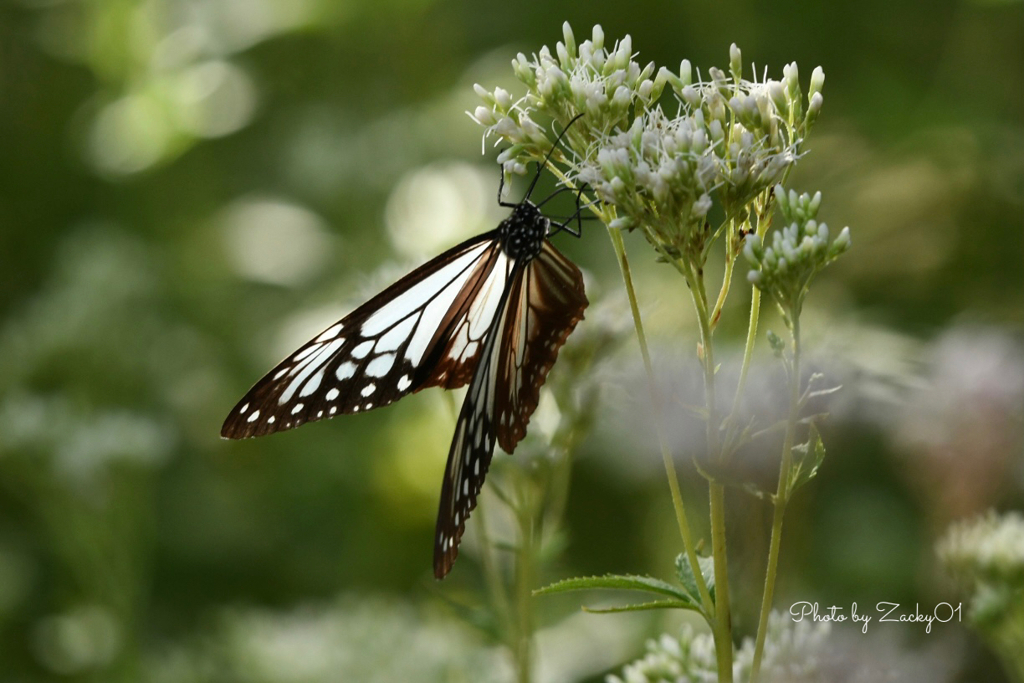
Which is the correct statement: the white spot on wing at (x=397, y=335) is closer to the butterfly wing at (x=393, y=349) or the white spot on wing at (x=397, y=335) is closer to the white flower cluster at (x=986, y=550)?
the butterfly wing at (x=393, y=349)

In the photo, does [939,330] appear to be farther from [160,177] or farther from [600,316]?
[160,177]

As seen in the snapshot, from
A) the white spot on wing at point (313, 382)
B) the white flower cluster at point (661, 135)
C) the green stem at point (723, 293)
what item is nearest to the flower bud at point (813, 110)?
the white flower cluster at point (661, 135)

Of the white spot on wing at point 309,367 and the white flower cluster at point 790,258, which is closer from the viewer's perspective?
the white flower cluster at point 790,258

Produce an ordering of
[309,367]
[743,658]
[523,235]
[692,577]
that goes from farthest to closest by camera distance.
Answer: [523,235], [309,367], [743,658], [692,577]

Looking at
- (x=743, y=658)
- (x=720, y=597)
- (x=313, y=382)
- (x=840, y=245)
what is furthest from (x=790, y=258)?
(x=313, y=382)

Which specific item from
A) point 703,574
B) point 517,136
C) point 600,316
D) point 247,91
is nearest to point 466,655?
point 600,316

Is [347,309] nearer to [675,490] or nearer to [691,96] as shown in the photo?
[691,96]
